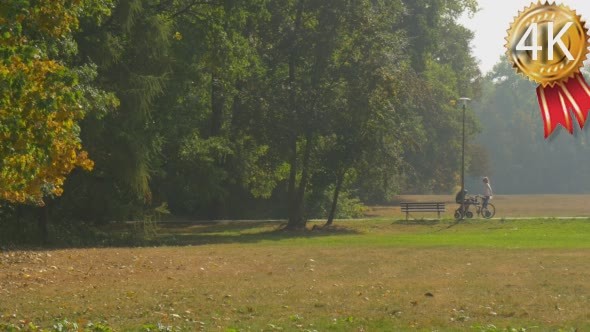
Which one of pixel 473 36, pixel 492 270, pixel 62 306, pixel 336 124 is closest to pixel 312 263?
pixel 492 270

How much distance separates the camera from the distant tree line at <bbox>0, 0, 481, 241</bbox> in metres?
31.3

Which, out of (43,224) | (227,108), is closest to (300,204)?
(227,108)

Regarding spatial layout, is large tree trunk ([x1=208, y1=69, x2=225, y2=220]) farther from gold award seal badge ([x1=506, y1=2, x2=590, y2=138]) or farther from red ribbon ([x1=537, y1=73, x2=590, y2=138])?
gold award seal badge ([x1=506, y1=2, x2=590, y2=138])

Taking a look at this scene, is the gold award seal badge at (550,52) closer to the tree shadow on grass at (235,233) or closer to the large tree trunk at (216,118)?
the tree shadow on grass at (235,233)

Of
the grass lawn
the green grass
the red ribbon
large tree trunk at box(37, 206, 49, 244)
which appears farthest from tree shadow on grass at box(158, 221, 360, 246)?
the red ribbon

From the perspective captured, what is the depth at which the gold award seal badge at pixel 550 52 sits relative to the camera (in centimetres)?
1756

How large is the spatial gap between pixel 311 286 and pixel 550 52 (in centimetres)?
644

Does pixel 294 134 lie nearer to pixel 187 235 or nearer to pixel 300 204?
pixel 300 204

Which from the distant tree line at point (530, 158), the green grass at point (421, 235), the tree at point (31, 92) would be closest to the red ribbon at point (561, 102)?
the tree at point (31, 92)

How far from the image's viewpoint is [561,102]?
61.8 ft

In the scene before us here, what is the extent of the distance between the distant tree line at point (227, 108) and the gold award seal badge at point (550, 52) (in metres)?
9.93

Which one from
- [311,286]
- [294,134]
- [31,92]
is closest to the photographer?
[31,92]

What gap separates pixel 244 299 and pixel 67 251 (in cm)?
1366

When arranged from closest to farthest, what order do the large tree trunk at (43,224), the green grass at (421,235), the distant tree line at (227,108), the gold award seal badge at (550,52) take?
1. the gold award seal badge at (550,52)
2. the distant tree line at (227,108)
3. the green grass at (421,235)
4. the large tree trunk at (43,224)
